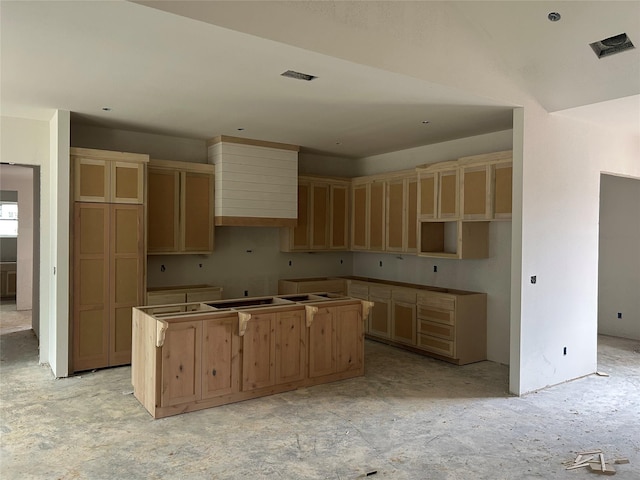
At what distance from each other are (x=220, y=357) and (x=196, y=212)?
2554 millimetres

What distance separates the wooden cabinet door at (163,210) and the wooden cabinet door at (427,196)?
3.26 metres

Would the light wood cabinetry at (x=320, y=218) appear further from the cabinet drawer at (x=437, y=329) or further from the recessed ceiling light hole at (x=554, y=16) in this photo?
the recessed ceiling light hole at (x=554, y=16)

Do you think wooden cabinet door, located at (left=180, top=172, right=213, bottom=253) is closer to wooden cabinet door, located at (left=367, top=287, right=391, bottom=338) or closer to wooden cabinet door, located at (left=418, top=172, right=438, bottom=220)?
wooden cabinet door, located at (left=367, top=287, right=391, bottom=338)

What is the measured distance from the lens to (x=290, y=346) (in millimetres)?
4758

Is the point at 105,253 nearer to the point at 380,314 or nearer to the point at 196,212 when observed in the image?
the point at 196,212

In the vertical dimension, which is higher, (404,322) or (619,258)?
(619,258)

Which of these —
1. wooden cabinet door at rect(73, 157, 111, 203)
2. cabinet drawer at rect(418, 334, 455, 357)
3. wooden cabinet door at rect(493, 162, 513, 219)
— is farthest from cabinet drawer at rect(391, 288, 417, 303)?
wooden cabinet door at rect(73, 157, 111, 203)

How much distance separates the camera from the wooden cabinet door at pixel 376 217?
7.26 m

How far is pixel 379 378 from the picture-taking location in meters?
5.20

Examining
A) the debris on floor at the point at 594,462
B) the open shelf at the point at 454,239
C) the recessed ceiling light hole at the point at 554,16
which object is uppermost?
the recessed ceiling light hole at the point at 554,16

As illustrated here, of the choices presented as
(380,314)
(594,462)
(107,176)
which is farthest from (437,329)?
(107,176)

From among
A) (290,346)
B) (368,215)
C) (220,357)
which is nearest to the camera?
(220,357)

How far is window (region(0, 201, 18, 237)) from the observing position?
1081cm

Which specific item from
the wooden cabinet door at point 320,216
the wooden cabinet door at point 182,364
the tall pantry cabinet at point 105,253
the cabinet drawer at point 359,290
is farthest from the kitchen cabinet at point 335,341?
the wooden cabinet door at point 320,216
